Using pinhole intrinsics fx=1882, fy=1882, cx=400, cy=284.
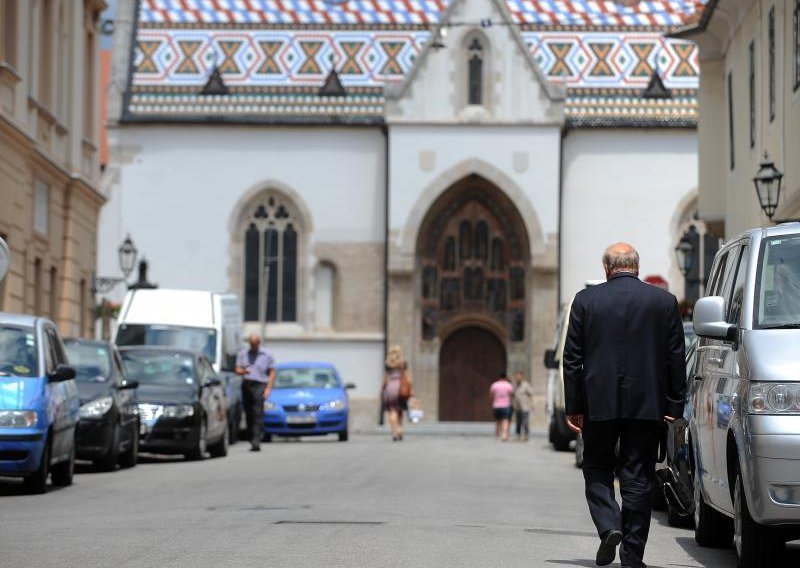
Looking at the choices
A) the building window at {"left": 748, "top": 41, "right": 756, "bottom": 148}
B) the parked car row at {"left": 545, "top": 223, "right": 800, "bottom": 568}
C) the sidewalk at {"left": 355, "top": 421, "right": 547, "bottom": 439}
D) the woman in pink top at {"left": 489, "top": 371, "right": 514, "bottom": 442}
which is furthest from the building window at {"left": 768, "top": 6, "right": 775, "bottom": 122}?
the sidewalk at {"left": 355, "top": 421, "right": 547, "bottom": 439}

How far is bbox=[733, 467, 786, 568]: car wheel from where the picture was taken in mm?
10250

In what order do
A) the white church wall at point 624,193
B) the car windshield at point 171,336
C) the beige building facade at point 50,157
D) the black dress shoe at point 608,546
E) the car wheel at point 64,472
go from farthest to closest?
the white church wall at point 624,193
the car windshield at point 171,336
the beige building facade at point 50,157
the car wheel at point 64,472
the black dress shoe at point 608,546

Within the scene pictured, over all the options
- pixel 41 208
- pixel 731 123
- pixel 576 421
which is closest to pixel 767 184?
pixel 731 123

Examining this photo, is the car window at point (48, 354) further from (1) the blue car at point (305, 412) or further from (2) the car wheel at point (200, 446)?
(1) the blue car at point (305, 412)

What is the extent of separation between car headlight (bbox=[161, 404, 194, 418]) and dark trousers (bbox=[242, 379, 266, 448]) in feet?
15.2

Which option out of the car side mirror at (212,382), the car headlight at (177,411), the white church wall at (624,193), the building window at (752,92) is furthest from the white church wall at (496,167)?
the car headlight at (177,411)

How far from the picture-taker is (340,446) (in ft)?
104

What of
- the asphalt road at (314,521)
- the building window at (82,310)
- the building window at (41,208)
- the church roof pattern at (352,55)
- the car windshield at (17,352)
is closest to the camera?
the asphalt road at (314,521)

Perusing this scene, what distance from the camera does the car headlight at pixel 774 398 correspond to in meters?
9.91

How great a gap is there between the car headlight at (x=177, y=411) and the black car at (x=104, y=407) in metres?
1.25

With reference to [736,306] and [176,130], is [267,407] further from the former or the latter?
[736,306]

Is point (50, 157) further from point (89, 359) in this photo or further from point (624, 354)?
point (624, 354)

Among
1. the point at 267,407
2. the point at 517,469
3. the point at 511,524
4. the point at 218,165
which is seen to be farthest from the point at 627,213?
the point at 511,524

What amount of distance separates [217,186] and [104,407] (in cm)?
3258
